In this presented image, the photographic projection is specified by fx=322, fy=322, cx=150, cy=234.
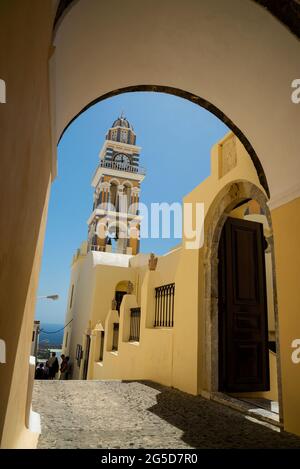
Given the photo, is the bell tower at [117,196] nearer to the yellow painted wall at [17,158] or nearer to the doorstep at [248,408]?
the doorstep at [248,408]

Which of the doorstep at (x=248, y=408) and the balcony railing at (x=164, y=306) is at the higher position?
the balcony railing at (x=164, y=306)

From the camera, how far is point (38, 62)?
182cm

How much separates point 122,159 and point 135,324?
19959mm

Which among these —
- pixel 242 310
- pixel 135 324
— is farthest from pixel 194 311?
pixel 135 324

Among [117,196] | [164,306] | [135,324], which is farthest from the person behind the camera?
[117,196]

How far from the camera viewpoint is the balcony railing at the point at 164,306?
7375 millimetres

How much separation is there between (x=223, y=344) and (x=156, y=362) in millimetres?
2011

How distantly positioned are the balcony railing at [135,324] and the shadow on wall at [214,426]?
4.02 m

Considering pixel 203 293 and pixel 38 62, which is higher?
pixel 38 62

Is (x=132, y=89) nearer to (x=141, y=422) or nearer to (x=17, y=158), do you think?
(x=17, y=158)

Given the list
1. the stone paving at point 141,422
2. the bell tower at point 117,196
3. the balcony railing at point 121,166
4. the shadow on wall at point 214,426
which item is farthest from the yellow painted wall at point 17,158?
the balcony railing at point 121,166

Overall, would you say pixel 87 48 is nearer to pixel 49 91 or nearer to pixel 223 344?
pixel 49 91

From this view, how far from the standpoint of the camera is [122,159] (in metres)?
27.0

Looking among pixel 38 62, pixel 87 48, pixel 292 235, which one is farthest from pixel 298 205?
pixel 38 62
